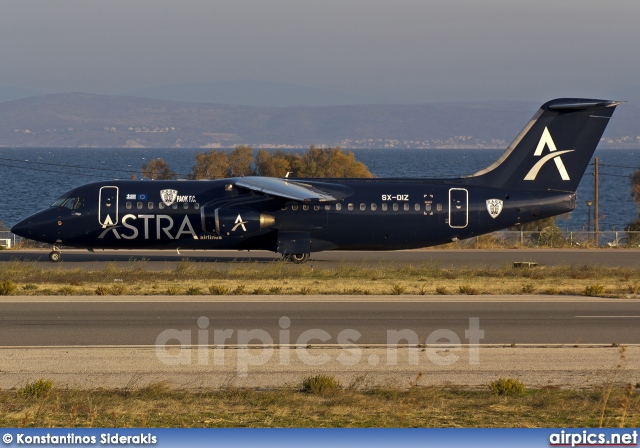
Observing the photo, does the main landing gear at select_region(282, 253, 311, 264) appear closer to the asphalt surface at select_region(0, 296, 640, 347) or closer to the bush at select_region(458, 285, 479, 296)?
the bush at select_region(458, 285, 479, 296)

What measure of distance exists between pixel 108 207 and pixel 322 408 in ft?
82.0

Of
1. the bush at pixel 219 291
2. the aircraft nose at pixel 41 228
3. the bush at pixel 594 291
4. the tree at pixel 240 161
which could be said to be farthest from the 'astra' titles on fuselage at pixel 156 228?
the tree at pixel 240 161

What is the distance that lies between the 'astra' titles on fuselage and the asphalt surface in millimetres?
10276

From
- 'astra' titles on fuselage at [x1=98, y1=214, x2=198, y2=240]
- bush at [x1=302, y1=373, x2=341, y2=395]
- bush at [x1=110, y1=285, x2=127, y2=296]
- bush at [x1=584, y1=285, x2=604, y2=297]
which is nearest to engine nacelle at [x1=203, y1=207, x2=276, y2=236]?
'astra' titles on fuselage at [x1=98, y1=214, x2=198, y2=240]

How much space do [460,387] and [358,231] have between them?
21797 mm

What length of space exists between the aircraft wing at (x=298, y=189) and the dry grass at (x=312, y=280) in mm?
2523

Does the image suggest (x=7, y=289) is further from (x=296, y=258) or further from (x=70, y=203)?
(x=296, y=258)

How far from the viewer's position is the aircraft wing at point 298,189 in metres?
35.0

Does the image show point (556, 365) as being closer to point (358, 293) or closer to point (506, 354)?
point (506, 354)

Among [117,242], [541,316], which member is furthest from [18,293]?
[541,316]

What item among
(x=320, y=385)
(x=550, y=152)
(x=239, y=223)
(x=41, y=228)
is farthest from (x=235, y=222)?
(x=320, y=385)

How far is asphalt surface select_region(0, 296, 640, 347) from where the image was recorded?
19.8 metres

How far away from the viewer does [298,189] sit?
3609cm

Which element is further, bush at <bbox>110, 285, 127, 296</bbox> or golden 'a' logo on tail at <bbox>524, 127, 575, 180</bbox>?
golden 'a' logo on tail at <bbox>524, 127, 575, 180</bbox>
